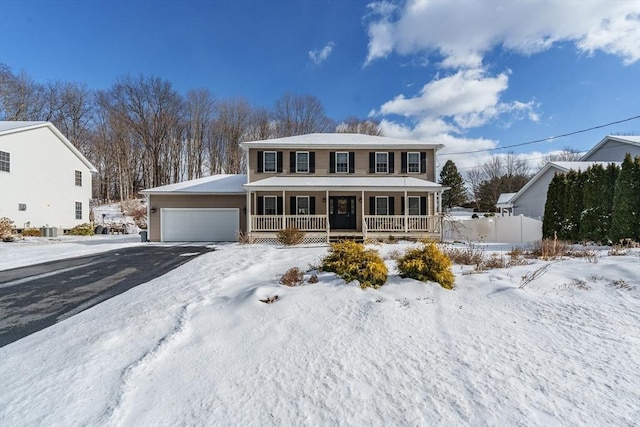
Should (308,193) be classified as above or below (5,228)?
above

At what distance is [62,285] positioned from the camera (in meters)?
6.76

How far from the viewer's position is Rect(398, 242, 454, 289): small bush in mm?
4707

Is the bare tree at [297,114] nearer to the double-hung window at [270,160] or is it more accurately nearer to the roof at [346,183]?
the double-hung window at [270,160]

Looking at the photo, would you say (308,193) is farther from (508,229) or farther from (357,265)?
(357,265)

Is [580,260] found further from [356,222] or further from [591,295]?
[356,222]

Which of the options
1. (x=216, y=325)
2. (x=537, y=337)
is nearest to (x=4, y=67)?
(x=216, y=325)

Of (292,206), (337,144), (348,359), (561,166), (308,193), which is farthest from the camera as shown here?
(561,166)

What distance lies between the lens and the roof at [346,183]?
586 inches

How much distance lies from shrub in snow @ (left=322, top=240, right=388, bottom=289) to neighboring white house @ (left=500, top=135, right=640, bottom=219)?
63.2 ft

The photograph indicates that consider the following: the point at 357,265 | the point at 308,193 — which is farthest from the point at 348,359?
the point at 308,193

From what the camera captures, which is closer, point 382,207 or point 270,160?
point 382,207

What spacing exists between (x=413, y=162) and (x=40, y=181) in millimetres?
22968

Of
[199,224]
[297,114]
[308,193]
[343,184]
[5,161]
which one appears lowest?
[199,224]

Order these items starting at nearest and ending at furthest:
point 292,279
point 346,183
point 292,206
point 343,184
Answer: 1. point 292,279
2. point 343,184
3. point 346,183
4. point 292,206
